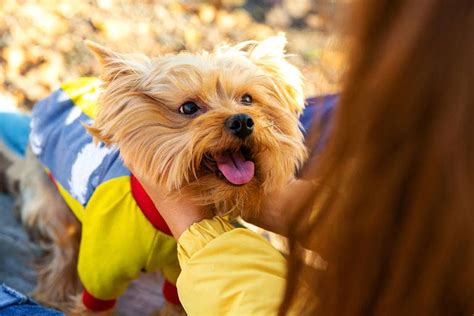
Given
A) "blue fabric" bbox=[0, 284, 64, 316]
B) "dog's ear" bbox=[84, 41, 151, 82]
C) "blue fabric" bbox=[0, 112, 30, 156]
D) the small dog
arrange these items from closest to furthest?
1. "blue fabric" bbox=[0, 284, 64, 316]
2. the small dog
3. "dog's ear" bbox=[84, 41, 151, 82]
4. "blue fabric" bbox=[0, 112, 30, 156]

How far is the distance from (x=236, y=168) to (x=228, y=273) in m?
0.40

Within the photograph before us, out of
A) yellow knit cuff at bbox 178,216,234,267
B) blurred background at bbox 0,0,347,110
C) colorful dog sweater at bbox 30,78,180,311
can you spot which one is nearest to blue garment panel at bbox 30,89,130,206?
colorful dog sweater at bbox 30,78,180,311

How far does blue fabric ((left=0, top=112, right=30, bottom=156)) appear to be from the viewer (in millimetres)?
2932

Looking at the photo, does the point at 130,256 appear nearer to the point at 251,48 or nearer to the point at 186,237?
the point at 186,237

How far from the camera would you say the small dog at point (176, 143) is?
1.62 m

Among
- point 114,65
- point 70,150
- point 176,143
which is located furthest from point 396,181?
point 70,150

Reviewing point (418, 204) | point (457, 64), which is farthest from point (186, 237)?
point (457, 64)

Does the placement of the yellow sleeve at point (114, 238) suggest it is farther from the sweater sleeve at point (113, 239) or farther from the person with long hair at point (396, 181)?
the person with long hair at point (396, 181)

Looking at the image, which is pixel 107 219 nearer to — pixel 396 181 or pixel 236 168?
pixel 236 168

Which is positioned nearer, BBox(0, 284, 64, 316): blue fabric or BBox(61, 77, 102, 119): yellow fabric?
BBox(0, 284, 64, 316): blue fabric

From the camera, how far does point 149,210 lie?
1796 millimetres

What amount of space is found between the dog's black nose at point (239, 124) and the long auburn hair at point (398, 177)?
0.50 meters

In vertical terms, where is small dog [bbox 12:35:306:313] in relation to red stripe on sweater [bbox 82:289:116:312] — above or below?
above

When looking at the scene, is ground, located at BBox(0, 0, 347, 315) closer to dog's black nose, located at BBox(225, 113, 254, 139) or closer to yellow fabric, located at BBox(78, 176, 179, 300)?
yellow fabric, located at BBox(78, 176, 179, 300)
